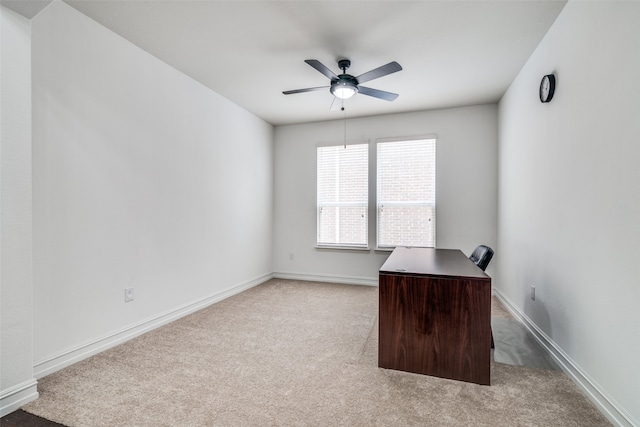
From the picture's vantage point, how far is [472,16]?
2396 mm

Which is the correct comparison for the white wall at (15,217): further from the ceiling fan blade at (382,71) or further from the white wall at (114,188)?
the ceiling fan blade at (382,71)

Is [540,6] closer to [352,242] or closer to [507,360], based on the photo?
[507,360]

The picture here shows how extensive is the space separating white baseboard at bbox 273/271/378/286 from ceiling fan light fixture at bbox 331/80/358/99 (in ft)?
9.49

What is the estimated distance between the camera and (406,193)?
471cm

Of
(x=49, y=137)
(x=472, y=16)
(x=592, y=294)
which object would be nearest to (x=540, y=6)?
(x=472, y=16)

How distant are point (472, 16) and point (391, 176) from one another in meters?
2.58

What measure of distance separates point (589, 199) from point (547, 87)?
44.9 inches

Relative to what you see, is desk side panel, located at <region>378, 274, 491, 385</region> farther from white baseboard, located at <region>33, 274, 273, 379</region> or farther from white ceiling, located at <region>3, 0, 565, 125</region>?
white baseboard, located at <region>33, 274, 273, 379</region>

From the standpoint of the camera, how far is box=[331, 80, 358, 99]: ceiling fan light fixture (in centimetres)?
295

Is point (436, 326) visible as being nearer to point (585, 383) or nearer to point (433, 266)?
point (433, 266)

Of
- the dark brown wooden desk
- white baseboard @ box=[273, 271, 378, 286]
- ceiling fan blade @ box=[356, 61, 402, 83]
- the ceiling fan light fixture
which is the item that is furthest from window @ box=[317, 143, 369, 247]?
the dark brown wooden desk

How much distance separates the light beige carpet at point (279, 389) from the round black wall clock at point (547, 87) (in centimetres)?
216

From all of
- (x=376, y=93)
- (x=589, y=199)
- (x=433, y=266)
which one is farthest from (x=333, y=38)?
(x=589, y=199)

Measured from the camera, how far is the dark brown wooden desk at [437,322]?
203 cm
